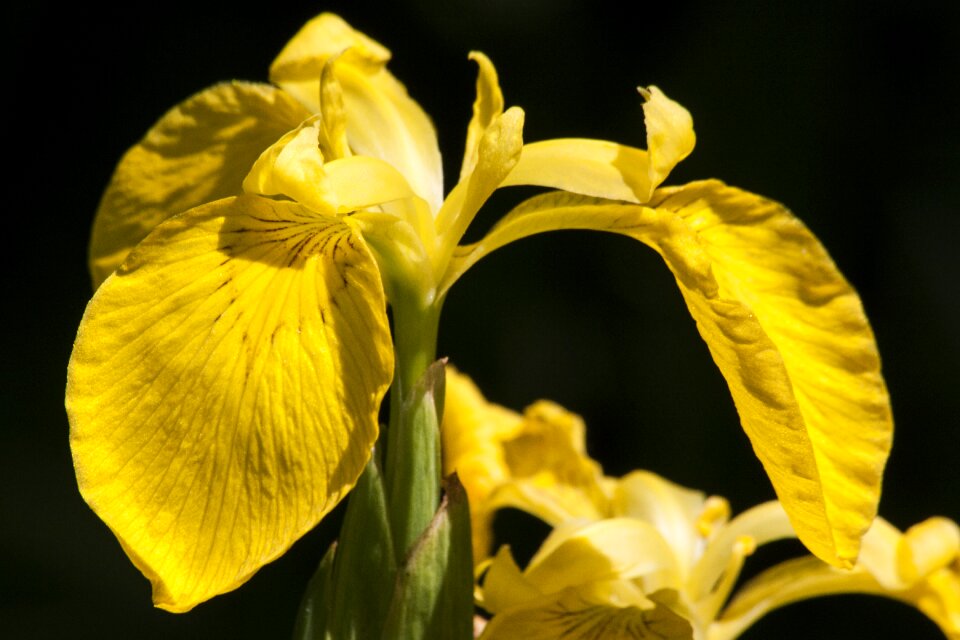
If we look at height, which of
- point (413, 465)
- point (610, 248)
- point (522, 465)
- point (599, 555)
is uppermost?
point (413, 465)

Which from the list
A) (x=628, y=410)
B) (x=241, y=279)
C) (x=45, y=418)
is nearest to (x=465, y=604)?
(x=241, y=279)

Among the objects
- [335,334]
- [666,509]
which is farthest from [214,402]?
[666,509]

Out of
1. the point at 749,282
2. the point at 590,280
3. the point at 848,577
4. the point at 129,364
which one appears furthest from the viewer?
the point at 590,280

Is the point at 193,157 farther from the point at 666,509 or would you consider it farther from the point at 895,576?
the point at 895,576

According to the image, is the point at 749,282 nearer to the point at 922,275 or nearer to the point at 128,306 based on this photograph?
the point at 128,306

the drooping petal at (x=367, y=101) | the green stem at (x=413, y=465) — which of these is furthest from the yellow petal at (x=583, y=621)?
the drooping petal at (x=367, y=101)

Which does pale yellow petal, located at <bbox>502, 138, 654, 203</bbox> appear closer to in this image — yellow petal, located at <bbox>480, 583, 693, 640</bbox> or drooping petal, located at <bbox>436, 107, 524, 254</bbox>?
drooping petal, located at <bbox>436, 107, 524, 254</bbox>

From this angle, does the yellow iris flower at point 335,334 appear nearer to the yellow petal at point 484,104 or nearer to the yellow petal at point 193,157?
the yellow petal at point 484,104
